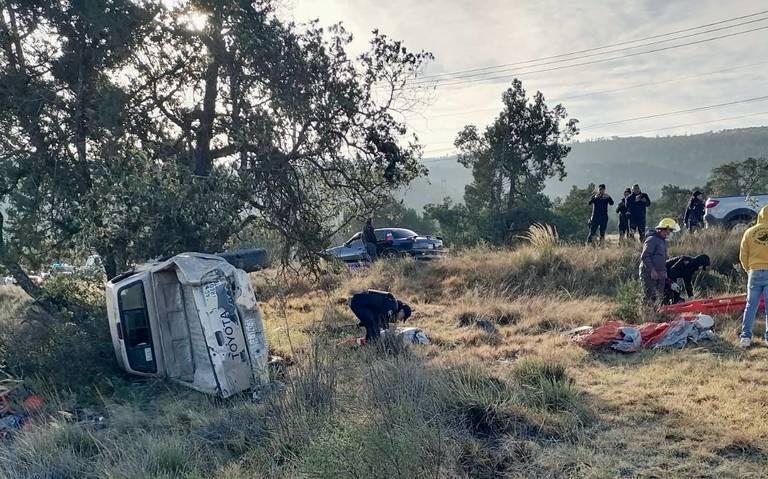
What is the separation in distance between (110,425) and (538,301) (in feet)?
24.4

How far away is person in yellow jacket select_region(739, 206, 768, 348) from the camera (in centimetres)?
720

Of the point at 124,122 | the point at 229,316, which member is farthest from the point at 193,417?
the point at 124,122

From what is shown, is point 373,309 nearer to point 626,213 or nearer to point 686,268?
point 686,268

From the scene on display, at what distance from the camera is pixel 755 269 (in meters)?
7.29

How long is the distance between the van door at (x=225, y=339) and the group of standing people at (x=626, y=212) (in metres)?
10.3

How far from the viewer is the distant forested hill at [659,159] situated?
127688 mm

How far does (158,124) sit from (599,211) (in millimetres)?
10838

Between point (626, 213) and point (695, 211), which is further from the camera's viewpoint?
point (695, 211)

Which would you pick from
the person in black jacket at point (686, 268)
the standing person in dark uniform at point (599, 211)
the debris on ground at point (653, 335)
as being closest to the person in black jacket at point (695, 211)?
the standing person in dark uniform at point (599, 211)

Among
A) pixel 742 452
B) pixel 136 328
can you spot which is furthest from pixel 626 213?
pixel 136 328

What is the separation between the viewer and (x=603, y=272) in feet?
39.9

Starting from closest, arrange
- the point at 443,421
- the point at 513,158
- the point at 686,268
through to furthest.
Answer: the point at 443,421
the point at 686,268
the point at 513,158

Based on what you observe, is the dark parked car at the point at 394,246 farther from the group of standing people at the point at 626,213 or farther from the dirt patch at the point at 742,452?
the dirt patch at the point at 742,452

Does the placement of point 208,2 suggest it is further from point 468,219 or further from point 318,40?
point 468,219
